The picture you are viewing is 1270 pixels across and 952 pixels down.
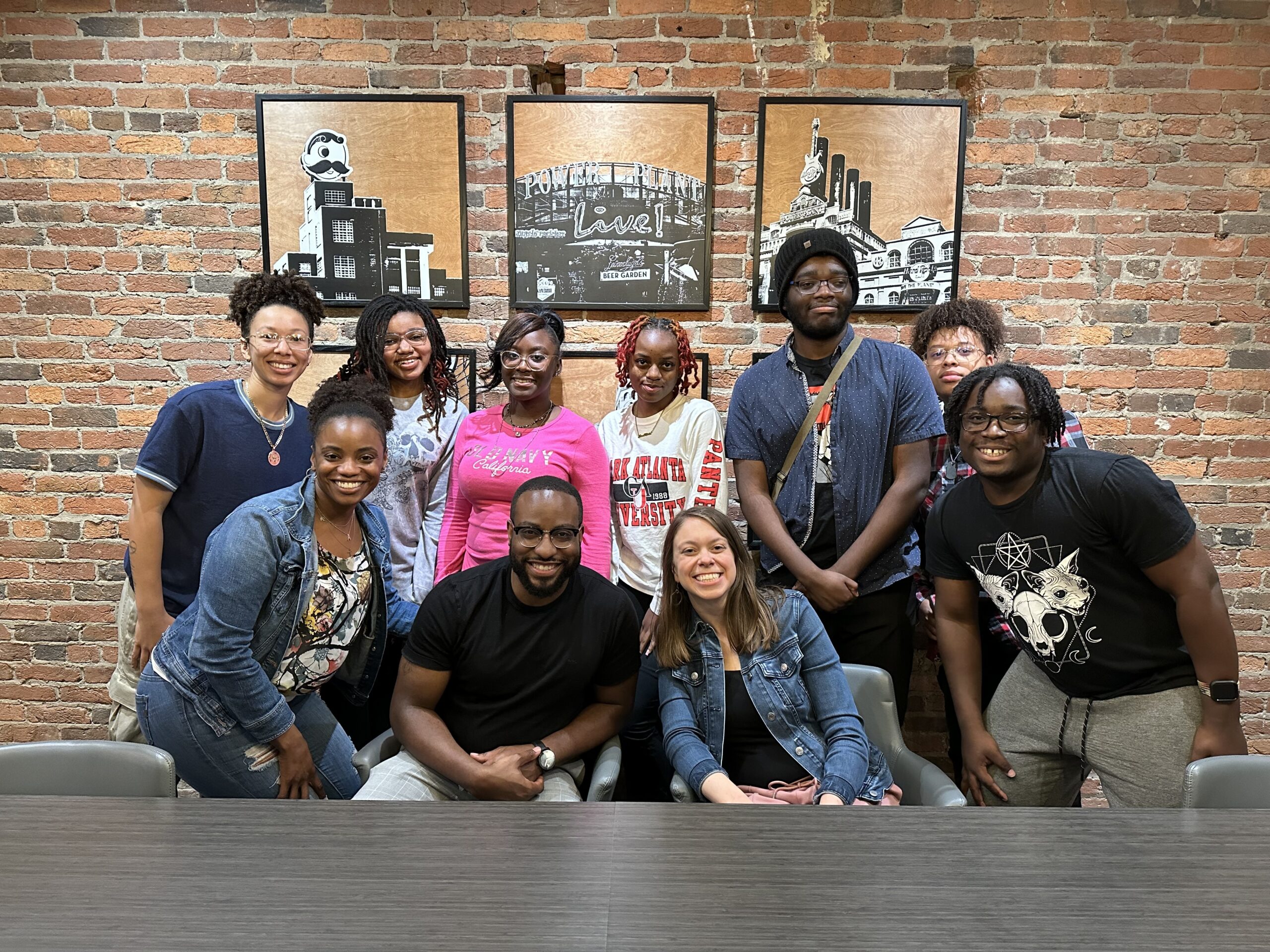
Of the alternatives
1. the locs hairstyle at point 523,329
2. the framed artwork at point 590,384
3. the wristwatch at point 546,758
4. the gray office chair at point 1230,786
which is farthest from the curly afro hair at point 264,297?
the gray office chair at point 1230,786

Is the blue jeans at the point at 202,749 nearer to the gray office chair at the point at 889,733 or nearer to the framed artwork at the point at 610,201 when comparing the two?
the gray office chair at the point at 889,733

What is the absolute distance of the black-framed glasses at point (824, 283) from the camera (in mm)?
2572

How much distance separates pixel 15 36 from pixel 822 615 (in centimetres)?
363

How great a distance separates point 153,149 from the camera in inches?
130

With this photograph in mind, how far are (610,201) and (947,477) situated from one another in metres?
1.61

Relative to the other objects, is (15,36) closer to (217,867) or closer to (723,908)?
(217,867)

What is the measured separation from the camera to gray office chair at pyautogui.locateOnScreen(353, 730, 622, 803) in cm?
209

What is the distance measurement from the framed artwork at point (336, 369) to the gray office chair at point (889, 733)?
1788 millimetres

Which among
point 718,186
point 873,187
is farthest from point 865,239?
point 718,186

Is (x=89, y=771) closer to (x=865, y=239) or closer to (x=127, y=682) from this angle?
(x=127, y=682)

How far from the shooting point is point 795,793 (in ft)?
6.89

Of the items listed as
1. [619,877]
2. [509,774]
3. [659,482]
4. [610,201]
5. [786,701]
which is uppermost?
[610,201]

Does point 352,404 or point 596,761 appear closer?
point 352,404

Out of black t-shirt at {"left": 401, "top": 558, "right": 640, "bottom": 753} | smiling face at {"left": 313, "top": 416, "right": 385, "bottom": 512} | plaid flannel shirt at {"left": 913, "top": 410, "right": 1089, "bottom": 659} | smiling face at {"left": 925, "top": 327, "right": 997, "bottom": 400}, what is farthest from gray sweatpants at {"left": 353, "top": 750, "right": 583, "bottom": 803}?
smiling face at {"left": 925, "top": 327, "right": 997, "bottom": 400}
